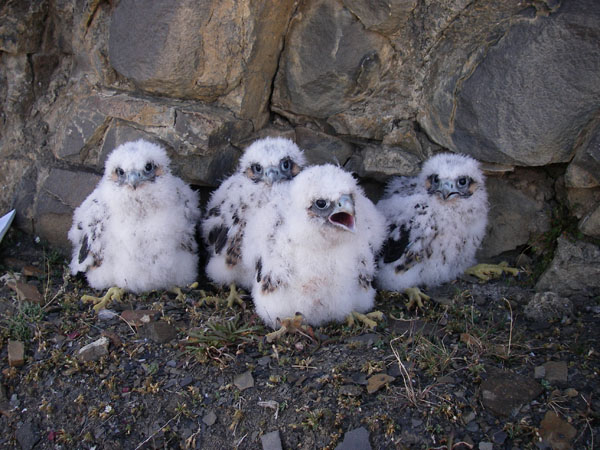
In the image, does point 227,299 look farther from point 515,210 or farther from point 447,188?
point 515,210

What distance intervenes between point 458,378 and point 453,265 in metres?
1.71

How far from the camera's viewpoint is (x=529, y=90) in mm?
4316

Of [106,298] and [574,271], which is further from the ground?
[574,271]

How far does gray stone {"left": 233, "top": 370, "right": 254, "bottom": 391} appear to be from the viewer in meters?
3.50

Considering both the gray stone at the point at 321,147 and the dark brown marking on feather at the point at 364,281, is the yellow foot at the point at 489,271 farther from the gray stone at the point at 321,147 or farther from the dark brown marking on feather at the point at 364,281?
the gray stone at the point at 321,147

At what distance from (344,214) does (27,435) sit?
8.14 feet

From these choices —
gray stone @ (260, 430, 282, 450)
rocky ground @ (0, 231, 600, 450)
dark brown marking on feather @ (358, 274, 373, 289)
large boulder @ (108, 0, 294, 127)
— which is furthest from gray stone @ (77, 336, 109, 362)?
large boulder @ (108, 0, 294, 127)

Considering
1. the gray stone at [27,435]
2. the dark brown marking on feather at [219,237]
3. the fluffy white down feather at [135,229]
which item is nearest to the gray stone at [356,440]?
the gray stone at [27,435]

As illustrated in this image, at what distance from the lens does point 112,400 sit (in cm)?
353

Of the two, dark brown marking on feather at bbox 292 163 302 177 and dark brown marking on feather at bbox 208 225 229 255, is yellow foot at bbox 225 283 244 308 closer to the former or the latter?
dark brown marking on feather at bbox 208 225 229 255

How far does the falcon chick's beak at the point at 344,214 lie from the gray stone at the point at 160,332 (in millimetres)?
1458

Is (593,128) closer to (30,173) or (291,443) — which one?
(291,443)

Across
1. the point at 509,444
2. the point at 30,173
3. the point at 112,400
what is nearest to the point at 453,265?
the point at 509,444

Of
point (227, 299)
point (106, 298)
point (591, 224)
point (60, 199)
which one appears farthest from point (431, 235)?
point (60, 199)
